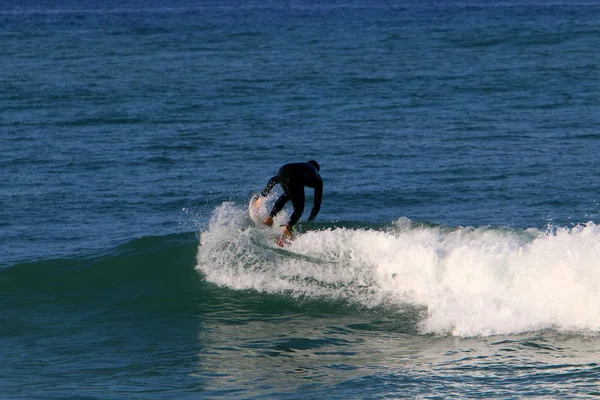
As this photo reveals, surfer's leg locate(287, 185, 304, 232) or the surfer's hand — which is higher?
surfer's leg locate(287, 185, 304, 232)

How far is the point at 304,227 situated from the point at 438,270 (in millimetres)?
3283

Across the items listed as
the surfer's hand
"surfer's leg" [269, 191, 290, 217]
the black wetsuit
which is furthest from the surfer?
the surfer's hand

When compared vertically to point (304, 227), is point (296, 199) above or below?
above

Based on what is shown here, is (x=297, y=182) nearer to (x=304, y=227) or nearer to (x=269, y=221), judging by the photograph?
(x=269, y=221)

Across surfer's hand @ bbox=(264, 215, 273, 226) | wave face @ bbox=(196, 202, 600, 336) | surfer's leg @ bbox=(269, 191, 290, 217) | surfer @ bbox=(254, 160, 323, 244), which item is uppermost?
surfer @ bbox=(254, 160, 323, 244)

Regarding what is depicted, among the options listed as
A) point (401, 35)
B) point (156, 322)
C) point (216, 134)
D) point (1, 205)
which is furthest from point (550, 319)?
point (401, 35)

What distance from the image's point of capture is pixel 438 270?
1434cm

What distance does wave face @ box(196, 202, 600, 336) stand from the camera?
1327cm

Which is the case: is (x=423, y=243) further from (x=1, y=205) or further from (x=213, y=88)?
(x=213, y=88)

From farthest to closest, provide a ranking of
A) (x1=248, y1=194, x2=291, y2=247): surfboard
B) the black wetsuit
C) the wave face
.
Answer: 1. (x1=248, y1=194, x2=291, y2=247): surfboard
2. the black wetsuit
3. the wave face

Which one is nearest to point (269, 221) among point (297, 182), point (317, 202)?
point (297, 182)

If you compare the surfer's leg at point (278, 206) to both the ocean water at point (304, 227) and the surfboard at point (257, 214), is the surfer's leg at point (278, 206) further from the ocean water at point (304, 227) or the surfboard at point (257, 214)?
the ocean water at point (304, 227)

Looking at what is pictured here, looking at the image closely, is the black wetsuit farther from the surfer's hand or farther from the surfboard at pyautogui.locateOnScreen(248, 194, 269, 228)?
the surfboard at pyautogui.locateOnScreen(248, 194, 269, 228)

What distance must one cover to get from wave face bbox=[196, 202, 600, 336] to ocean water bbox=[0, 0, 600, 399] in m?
0.03
